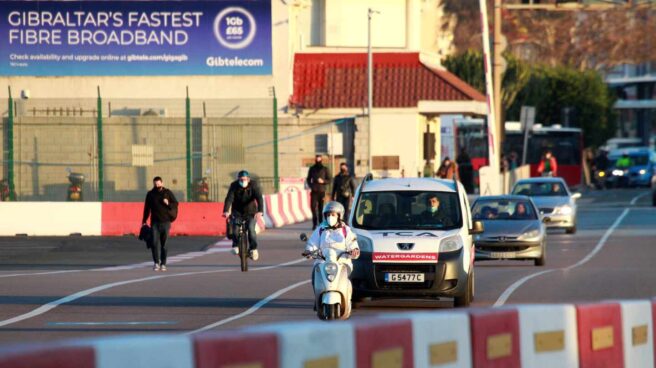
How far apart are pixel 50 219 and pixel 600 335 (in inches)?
1137

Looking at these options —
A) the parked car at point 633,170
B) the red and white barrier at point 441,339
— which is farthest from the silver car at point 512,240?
the parked car at point 633,170

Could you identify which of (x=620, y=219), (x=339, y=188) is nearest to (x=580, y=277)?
(x=339, y=188)

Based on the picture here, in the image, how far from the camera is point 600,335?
971cm

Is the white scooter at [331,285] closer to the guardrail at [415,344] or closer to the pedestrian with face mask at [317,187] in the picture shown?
the guardrail at [415,344]

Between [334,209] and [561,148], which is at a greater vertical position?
[561,148]

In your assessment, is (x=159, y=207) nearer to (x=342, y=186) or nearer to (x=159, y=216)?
(x=159, y=216)

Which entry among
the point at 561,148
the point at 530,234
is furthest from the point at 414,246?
the point at 561,148

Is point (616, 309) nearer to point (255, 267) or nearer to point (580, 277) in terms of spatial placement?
point (580, 277)

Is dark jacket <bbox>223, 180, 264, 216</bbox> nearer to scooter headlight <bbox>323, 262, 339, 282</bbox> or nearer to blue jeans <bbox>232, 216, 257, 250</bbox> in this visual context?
blue jeans <bbox>232, 216, 257, 250</bbox>

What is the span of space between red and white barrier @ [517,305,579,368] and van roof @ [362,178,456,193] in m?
10.3

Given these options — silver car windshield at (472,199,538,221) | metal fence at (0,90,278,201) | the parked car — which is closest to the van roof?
silver car windshield at (472,199,538,221)

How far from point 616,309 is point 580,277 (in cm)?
1453

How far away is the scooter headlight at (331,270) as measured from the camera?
1655 centimetres

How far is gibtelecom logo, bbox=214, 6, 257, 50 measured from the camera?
5391 centimetres
